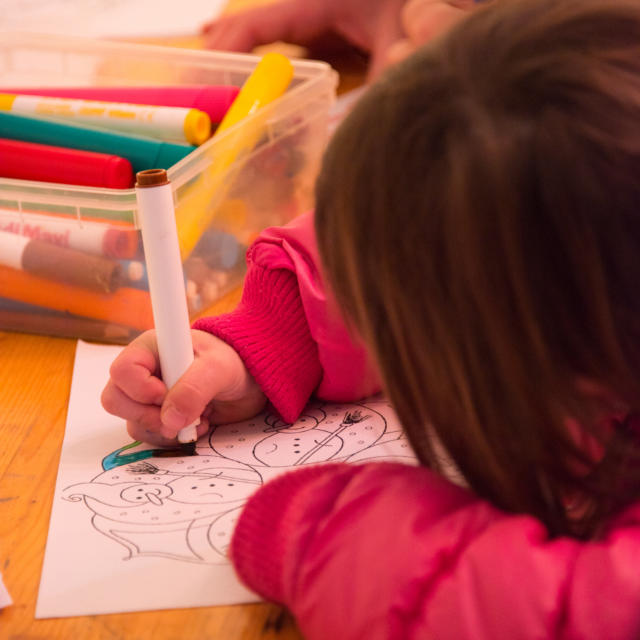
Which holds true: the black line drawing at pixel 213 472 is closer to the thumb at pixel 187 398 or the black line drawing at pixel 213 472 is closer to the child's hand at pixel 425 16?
the thumb at pixel 187 398

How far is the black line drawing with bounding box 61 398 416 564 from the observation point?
366mm

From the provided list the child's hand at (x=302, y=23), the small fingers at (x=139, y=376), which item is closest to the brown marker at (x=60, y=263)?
the small fingers at (x=139, y=376)

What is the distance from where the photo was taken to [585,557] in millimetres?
269

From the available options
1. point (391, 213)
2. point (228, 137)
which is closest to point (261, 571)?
point (391, 213)

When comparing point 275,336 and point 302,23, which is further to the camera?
point 302,23

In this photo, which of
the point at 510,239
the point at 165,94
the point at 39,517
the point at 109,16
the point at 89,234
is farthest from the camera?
the point at 109,16

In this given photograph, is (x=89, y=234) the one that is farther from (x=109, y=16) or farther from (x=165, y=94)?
(x=109, y=16)

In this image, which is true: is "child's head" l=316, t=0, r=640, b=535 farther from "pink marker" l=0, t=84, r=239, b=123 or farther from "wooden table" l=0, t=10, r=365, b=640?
"pink marker" l=0, t=84, r=239, b=123

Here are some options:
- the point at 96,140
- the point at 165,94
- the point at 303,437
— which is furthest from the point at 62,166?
the point at 303,437

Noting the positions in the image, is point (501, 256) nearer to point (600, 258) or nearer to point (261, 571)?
point (600, 258)

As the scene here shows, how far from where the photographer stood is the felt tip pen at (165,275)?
0.38 m

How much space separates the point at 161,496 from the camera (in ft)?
1.30

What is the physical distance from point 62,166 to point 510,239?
389 millimetres

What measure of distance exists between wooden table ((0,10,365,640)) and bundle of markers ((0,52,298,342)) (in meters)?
0.02
